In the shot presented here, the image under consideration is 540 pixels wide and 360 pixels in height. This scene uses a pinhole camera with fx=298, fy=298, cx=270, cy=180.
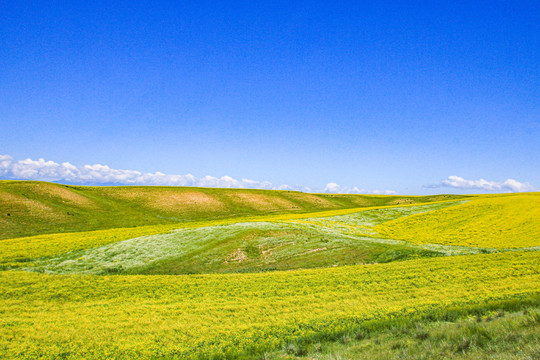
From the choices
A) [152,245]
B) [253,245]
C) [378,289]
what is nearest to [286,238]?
[253,245]

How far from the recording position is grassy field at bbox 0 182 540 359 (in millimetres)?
9805

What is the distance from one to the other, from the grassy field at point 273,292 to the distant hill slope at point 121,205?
16757mm

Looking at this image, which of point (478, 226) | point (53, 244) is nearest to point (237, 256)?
point (53, 244)

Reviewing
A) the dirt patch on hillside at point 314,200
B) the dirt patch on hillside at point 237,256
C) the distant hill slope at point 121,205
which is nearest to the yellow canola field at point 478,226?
the dirt patch on hillside at point 237,256

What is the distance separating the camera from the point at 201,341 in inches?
420

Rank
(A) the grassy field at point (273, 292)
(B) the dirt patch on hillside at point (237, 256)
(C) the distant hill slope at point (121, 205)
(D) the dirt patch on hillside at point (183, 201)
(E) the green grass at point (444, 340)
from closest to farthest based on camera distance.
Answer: (E) the green grass at point (444, 340)
(A) the grassy field at point (273, 292)
(B) the dirt patch on hillside at point (237, 256)
(C) the distant hill slope at point (121, 205)
(D) the dirt patch on hillside at point (183, 201)

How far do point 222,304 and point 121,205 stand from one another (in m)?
64.3

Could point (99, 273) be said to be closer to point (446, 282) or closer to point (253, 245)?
point (253, 245)

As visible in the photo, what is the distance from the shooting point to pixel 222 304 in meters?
14.6

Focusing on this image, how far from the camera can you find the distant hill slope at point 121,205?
50.5 meters

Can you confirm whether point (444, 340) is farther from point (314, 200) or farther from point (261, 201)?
point (314, 200)

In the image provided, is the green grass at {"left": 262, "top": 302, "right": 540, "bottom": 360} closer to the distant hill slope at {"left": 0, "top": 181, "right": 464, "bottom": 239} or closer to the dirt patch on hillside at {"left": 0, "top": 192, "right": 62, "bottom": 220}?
the distant hill slope at {"left": 0, "top": 181, "right": 464, "bottom": 239}

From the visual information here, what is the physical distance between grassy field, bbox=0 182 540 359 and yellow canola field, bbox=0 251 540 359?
78 mm

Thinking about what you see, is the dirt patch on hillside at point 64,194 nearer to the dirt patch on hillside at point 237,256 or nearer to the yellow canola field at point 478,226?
the dirt patch on hillside at point 237,256
